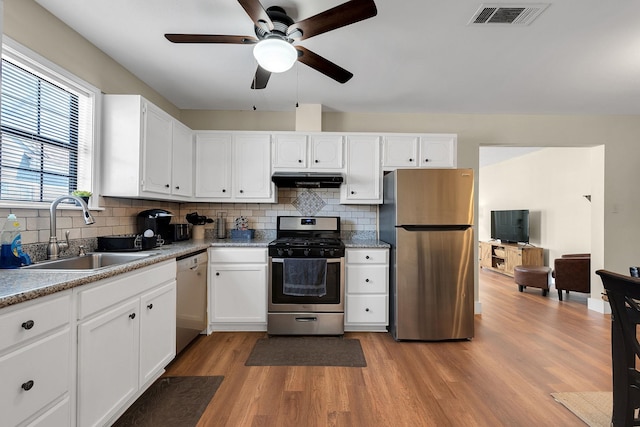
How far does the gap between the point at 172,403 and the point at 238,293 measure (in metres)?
1.19

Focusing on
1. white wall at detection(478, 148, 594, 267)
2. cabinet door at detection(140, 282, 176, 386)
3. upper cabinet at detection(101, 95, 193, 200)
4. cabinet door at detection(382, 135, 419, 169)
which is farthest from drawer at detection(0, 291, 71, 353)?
white wall at detection(478, 148, 594, 267)

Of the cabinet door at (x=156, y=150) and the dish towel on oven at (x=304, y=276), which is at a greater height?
the cabinet door at (x=156, y=150)

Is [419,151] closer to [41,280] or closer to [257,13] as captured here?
[257,13]

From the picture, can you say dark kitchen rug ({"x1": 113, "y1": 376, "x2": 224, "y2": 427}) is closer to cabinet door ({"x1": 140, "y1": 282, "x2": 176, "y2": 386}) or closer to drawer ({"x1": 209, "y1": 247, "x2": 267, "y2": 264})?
cabinet door ({"x1": 140, "y1": 282, "x2": 176, "y2": 386})

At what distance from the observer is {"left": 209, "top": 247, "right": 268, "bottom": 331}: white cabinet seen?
119 inches

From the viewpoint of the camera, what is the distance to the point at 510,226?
6535mm

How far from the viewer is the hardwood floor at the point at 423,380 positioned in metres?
1.81

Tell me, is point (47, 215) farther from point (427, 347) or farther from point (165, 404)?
point (427, 347)

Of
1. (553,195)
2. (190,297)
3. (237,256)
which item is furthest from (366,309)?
(553,195)

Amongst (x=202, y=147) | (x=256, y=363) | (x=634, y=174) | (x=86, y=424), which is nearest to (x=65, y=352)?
(x=86, y=424)

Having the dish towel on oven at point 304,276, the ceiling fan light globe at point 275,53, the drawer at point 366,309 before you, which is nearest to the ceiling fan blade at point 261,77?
the ceiling fan light globe at point 275,53

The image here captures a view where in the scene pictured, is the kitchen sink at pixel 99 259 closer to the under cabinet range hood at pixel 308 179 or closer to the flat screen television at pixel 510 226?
the under cabinet range hood at pixel 308 179

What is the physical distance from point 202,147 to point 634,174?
17.7 feet

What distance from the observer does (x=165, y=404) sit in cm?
190
